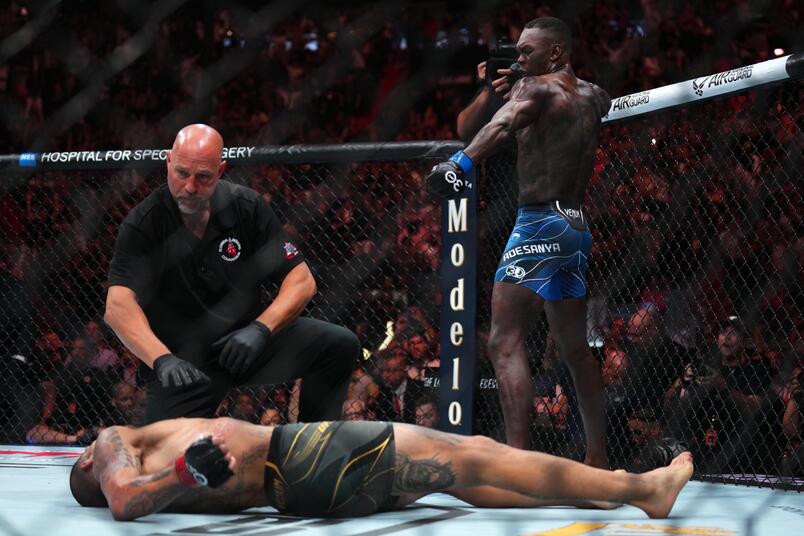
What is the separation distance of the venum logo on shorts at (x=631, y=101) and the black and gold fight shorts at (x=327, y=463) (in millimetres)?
1451

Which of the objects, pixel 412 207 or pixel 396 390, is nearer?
pixel 396 390

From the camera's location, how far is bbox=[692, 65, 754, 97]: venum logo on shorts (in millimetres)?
2686

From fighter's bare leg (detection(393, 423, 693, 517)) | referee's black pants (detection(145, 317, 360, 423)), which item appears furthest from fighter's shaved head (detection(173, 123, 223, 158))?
fighter's bare leg (detection(393, 423, 693, 517))

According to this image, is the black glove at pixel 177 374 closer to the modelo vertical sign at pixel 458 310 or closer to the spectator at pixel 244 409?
the modelo vertical sign at pixel 458 310

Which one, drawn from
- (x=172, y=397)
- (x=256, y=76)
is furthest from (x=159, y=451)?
(x=256, y=76)

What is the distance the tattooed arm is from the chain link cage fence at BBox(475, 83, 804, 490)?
Result: 1490 millimetres

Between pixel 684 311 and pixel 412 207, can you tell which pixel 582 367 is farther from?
pixel 412 207

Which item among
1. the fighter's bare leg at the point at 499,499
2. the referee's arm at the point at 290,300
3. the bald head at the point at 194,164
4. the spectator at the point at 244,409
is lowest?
the fighter's bare leg at the point at 499,499

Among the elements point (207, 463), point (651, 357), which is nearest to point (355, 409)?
point (651, 357)

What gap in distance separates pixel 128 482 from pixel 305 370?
2.64 feet

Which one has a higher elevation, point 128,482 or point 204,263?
point 204,263

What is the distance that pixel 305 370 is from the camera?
2625 millimetres

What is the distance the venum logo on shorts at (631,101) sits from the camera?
9.76 feet

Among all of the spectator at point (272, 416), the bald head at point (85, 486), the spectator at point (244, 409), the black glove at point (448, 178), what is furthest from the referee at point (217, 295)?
the spectator at point (244, 409)
